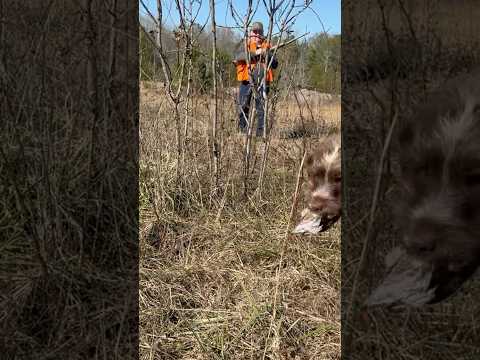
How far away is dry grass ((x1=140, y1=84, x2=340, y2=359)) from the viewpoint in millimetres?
2117

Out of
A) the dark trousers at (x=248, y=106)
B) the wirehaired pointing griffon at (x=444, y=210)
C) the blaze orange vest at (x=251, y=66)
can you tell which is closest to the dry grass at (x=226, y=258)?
the dark trousers at (x=248, y=106)

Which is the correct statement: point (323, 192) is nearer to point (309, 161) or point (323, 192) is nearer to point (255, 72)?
point (309, 161)

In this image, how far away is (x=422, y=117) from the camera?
5.76 feet

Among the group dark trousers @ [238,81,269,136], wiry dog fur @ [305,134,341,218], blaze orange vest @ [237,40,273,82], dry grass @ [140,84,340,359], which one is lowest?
dry grass @ [140,84,340,359]

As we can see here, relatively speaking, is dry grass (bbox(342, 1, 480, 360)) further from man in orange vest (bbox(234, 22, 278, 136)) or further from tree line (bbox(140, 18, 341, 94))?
man in orange vest (bbox(234, 22, 278, 136))

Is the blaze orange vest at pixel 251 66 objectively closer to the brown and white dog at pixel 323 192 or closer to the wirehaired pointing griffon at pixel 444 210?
the brown and white dog at pixel 323 192

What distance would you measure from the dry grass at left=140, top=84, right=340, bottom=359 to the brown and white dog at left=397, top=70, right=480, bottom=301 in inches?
27.8

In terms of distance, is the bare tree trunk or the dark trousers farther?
the dark trousers

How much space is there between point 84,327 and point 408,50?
1.56 metres

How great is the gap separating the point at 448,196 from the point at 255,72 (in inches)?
75.9

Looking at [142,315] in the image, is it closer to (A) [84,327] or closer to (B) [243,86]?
(A) [84,327]

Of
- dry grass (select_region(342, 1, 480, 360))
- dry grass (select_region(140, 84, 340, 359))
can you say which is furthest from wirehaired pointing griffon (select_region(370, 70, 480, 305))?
dry grass (select_region(140, 84, 340, 359))

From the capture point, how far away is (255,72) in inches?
130

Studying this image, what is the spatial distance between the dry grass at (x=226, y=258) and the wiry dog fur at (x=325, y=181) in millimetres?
117
